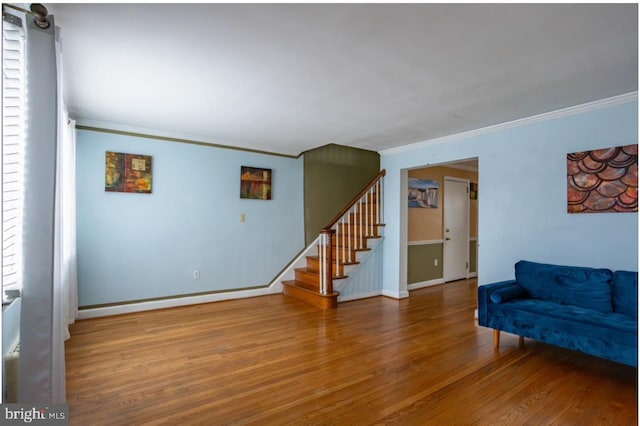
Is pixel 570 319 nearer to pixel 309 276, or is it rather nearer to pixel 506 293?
pixel 506 293

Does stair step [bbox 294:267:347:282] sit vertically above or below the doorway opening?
below

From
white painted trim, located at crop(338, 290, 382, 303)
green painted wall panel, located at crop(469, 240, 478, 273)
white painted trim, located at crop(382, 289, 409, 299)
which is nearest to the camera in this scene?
white painted trim, located at crop(338, 290, 382, 303)

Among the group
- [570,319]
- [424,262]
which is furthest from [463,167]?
[570,319]

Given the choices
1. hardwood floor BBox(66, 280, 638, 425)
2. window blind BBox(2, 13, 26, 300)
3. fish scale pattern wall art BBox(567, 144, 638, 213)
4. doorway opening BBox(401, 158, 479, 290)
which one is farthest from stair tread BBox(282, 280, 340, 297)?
window blind BBox(2, 13, 26, 300)

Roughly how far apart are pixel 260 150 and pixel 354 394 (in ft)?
12.2

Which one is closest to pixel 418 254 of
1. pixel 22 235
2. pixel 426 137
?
pixel 426 137

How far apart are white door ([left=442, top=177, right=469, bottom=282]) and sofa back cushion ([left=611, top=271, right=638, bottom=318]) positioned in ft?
11.6

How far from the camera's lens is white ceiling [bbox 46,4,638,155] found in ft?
5.84

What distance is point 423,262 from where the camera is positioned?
589 cm

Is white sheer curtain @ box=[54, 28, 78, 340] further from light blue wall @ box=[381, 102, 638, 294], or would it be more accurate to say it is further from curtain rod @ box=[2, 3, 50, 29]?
light blue wall @ box=[381, 102, 638, 294]

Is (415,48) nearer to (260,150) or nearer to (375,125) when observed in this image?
(375,125)

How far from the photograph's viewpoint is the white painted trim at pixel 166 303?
12.6 ft

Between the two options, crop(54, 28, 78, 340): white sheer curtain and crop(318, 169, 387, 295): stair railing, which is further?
crop(318, 169, 387, 295): stair railing

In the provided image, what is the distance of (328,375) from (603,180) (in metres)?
2.95
